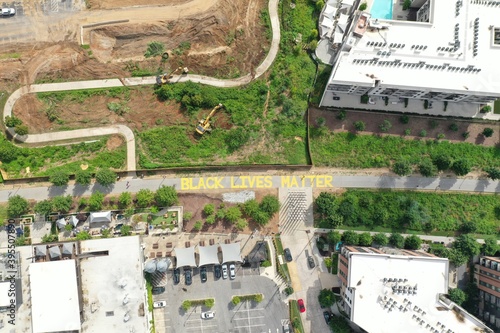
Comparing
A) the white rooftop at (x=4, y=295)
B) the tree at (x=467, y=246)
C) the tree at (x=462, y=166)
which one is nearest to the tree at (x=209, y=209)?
the white rooftop at (x=4, y=295)

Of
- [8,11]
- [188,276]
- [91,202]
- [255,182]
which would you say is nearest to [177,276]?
[188,276]

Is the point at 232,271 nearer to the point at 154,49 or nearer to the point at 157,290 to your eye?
the point at 157,290

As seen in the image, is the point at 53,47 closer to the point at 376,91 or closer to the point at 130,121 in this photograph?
the point at 130,121

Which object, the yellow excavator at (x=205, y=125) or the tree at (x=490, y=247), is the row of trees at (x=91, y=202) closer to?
the yellow excavator at (x=205, y=125)

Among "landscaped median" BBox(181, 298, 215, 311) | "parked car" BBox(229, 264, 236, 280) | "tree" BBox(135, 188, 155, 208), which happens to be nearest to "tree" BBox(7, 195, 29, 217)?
"tree" BBox(135, 188, 155, 208)

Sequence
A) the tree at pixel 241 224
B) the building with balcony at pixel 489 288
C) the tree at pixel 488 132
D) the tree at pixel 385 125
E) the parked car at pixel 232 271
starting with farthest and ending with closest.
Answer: the tree at pixel 488 132
the tree at pixel 385 125
the parked car at pixel 232 271
the tree at pixel 241 224
the building with balcony at pixel 489 288
